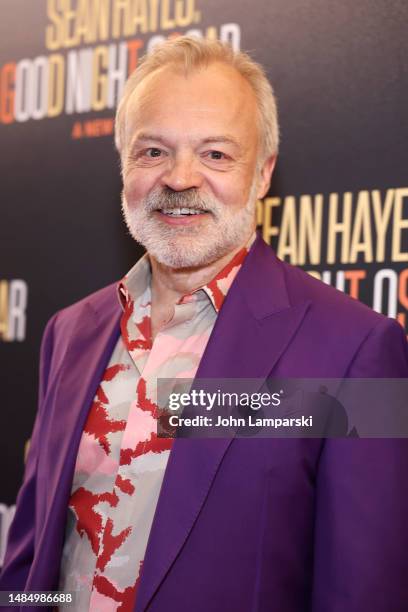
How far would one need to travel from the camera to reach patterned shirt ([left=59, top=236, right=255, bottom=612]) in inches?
63.6

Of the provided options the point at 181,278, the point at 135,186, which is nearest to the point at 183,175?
the point at 135,186

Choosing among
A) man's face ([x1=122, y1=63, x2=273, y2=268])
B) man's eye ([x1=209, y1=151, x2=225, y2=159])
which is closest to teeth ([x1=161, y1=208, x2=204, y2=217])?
man's face ([x1=122, y1=63, x2=273, y2=268])

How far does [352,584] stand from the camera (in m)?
1.48

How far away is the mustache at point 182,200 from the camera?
1756mm

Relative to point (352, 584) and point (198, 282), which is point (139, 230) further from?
point (352, 584)

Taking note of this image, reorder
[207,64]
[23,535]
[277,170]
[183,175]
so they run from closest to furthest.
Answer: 1. [183,175]
2. [207,64]
3. [23,535]
4. [277,170]

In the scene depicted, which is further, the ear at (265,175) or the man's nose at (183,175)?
the ear at (265,175)

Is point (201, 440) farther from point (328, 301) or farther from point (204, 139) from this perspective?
point (204, 139)

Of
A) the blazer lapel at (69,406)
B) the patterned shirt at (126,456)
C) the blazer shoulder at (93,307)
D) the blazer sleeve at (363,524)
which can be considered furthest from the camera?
the blazer shoulder at (93,307)

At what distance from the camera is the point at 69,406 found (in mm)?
1808

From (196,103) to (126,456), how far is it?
2.43 ft

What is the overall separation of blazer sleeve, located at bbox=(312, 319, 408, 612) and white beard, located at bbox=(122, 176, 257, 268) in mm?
411

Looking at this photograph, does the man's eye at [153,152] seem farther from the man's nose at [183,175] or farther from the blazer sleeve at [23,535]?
the blazer sleeve at [23,535]

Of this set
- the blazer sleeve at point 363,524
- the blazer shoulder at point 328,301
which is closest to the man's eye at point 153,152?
the blazer shoulder at point 328,301
